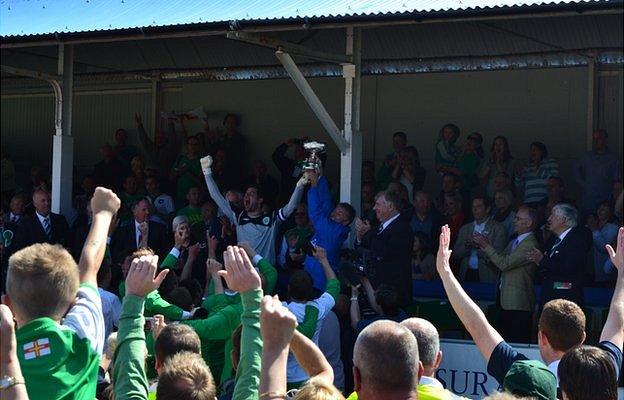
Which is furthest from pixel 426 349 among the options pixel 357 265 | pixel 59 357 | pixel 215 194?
pixel 215 194

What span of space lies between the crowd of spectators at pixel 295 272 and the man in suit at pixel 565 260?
0.02m

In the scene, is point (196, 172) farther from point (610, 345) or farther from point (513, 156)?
point (610, 345)

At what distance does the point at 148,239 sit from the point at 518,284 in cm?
420

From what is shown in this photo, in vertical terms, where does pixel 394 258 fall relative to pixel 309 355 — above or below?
above

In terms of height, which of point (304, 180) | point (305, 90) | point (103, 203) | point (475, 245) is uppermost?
point (305, 90)

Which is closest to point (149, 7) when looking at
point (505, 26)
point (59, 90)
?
point (59, 90)

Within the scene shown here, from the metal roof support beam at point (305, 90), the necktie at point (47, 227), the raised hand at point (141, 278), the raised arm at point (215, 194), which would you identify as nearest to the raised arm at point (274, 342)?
the raised hand at point (141, 278)

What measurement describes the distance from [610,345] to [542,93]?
9508 millimetres

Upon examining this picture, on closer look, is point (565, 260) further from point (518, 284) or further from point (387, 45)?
point (387, 45)

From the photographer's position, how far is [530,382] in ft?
13.5

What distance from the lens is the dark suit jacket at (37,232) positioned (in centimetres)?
1216

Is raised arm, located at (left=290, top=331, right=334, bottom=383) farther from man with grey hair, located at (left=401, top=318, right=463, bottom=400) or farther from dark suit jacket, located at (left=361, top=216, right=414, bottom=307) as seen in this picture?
dark suit jacket, located at (left=361, top=216, right=414, bottom=307)

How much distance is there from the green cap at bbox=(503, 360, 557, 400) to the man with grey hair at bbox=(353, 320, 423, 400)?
0.65 m

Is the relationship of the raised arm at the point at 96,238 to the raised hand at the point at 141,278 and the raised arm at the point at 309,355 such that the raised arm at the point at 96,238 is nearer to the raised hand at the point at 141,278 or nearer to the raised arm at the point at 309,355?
the raised hand at the point at 141,278
